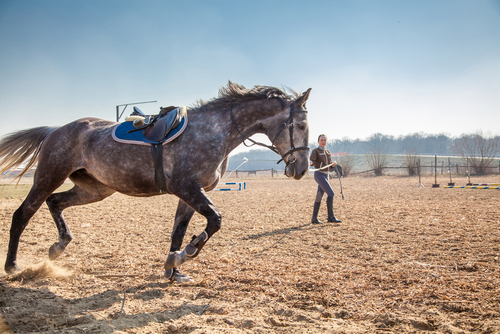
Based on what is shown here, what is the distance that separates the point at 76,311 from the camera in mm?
2797

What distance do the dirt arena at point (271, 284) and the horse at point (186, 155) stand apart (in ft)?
1.70

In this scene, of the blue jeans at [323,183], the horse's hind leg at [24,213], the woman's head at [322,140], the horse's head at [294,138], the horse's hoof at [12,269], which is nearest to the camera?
the horse's head at [294,138]

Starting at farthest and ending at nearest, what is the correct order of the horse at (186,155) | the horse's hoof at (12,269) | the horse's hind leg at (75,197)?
the horse's hind leg at (75,197)
the horse's hoof at (12,269)
the horse at (186,155)

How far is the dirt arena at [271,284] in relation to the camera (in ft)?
8.17

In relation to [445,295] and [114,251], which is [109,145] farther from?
[445,295]

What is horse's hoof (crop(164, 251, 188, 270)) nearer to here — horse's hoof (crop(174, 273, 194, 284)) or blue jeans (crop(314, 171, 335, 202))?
horse's hoof (crop(174, 273, 194, 284))

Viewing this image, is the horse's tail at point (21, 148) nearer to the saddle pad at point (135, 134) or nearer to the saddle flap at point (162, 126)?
the saddle pad at point (135, 134)

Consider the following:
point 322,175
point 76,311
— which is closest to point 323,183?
point 322,175

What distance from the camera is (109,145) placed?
384 cm

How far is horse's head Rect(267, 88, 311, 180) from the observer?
3742mm

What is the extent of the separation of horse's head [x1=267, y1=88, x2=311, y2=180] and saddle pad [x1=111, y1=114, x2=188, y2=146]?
1169mm

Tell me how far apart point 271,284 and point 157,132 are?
231 centimetres

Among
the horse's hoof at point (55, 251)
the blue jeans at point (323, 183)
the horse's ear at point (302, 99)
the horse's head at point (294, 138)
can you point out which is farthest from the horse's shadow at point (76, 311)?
the blue jeans at point (323, 183)

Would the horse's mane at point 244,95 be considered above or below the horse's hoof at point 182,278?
above
